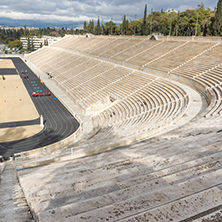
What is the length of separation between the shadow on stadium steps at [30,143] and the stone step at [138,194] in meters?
14.8

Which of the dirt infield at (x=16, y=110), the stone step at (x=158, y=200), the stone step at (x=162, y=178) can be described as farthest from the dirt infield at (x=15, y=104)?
the stone step at (x=158, y=200)

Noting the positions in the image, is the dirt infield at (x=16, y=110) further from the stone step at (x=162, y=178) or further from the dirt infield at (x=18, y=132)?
the stone step at (x=162, y=178)

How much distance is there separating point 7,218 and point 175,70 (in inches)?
1092

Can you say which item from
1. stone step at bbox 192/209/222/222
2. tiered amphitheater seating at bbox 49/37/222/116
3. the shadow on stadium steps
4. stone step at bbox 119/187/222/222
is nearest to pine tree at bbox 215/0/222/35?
tiered amphitheater seating at bbox 49/37/222/116

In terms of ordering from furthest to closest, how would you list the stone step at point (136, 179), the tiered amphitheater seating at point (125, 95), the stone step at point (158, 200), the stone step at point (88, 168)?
the tiered amphitheater seating at point (125, 95) < the stone step at point (88, 168) < the stone step at point (136, 179) < the stone step at point (158, 200)

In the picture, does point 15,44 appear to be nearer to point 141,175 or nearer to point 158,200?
point 141,175

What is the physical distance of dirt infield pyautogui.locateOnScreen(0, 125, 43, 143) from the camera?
19791 mm

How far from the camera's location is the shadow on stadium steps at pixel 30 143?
17500 millimetres

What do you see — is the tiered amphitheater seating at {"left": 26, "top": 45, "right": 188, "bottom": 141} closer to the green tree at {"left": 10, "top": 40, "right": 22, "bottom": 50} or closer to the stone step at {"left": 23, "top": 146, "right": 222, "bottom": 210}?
the stone step at {"left": 23, "top": 146, "right": 222, "bottom": 210}

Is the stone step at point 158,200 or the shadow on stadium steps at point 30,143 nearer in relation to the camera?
the stone step at point 158,200

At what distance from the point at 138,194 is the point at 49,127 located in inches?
775

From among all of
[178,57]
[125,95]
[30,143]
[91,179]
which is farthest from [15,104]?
[91,179]

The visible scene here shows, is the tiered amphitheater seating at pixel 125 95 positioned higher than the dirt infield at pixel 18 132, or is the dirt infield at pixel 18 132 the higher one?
the tiered amphitheater seating at pixel 125 95

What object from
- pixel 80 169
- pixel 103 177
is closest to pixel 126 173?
pixel 103 177
